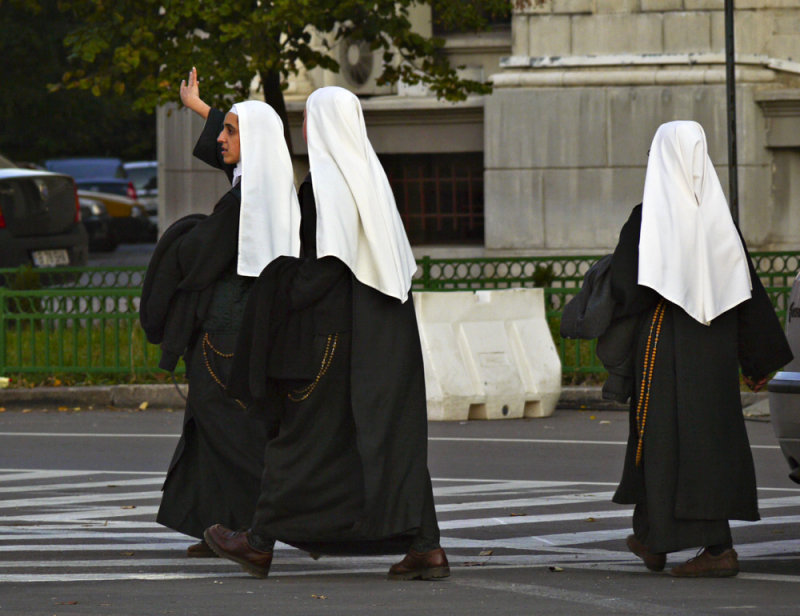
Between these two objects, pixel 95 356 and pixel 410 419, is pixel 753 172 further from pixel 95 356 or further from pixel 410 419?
pixel 410 419

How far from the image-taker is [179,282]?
7.26m

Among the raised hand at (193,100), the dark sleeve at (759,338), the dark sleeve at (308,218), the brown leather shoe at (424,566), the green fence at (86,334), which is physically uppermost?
the raised hand at (193,100)

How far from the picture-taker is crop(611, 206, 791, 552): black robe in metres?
6.80

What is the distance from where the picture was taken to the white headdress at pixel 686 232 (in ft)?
22.5

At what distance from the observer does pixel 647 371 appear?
6.91 metres

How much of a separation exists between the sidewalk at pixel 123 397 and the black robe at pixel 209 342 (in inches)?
265

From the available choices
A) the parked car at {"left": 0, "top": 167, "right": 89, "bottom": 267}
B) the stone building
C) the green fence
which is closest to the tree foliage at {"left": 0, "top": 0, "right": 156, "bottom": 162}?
the parked car at {"left": 0, "top": 167, "right": 89, "bottom": 267}

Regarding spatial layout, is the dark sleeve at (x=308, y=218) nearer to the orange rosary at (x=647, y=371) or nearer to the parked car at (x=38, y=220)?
the orange rosary at (x=647, y=371)

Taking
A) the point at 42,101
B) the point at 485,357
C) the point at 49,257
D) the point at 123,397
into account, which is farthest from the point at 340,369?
the point at 42,101

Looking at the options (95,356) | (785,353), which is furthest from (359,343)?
(95,356)

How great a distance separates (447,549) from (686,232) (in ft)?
5.78

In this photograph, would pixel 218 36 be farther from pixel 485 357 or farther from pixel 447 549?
pixel 447 549

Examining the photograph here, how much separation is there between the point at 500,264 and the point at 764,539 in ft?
37.4

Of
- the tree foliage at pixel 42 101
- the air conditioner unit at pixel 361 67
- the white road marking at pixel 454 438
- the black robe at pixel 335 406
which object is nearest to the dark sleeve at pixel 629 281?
the black robe at pixel 335 406
